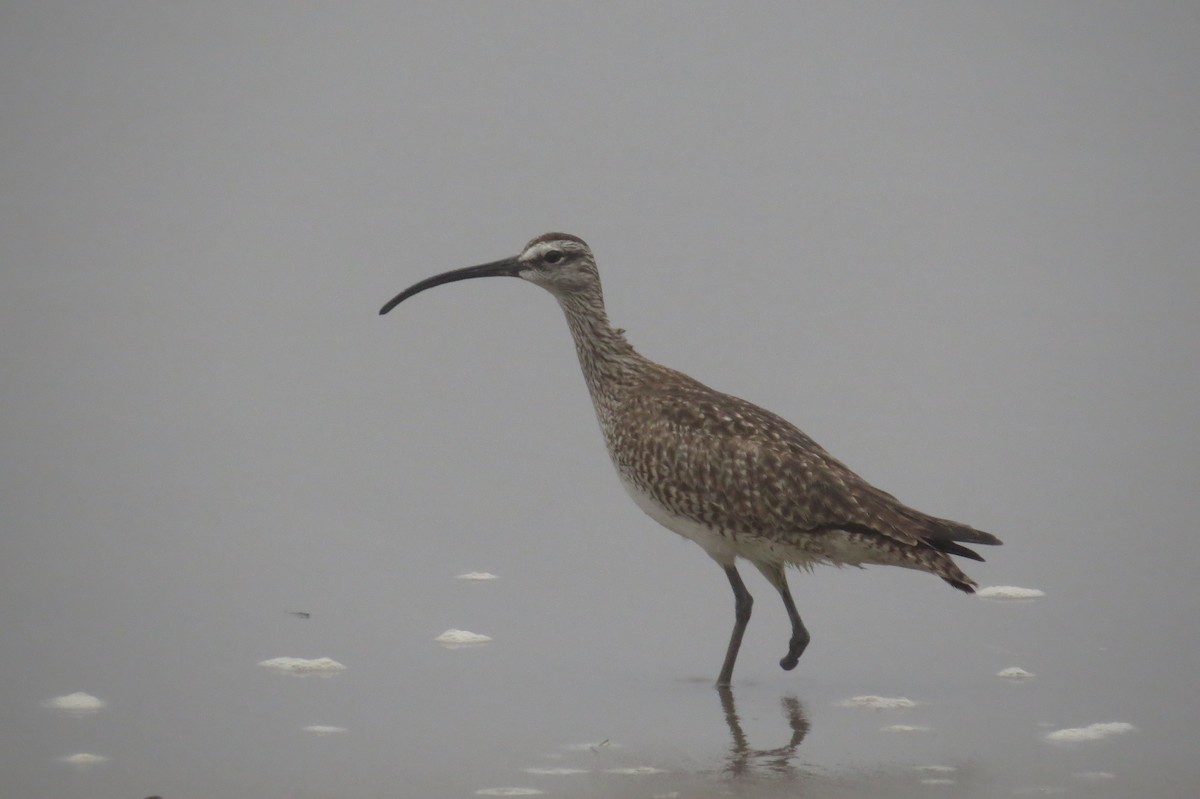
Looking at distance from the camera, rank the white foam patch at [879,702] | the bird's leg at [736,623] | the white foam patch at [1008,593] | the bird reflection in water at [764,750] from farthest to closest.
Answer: the white foam patch at [1008,593]
the bird's leg at [736,623]
the white foam patch at [879,702]
the bird reflection in water at [764,750]

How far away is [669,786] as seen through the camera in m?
8.62

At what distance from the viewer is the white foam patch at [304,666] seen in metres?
10.5

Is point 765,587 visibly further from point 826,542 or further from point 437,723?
point 437,723

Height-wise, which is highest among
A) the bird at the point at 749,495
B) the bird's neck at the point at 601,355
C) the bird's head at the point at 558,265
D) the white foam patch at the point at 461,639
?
the bird's head at the point at 558,265

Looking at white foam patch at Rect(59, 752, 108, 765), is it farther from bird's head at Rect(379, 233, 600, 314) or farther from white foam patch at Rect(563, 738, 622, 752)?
bird's head at Rect(379, 233, 600, 314)

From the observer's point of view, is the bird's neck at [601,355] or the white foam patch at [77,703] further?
the bird's neck at [601,355]

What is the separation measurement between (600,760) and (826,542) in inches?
92.4

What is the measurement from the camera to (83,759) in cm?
871

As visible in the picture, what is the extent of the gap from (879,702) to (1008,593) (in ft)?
8.93

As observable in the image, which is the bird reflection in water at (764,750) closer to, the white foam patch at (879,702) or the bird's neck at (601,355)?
the white foam patch at (879,702)

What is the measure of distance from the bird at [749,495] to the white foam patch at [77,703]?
373 cm

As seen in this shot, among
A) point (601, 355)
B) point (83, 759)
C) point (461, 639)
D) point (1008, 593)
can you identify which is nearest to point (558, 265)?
point (601, 355)

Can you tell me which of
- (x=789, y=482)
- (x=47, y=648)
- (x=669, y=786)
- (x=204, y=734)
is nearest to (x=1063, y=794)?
(x=669, y=786)

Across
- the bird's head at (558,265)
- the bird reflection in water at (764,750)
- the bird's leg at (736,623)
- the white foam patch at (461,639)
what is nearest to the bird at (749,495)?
the bird's leg at (736,623)
